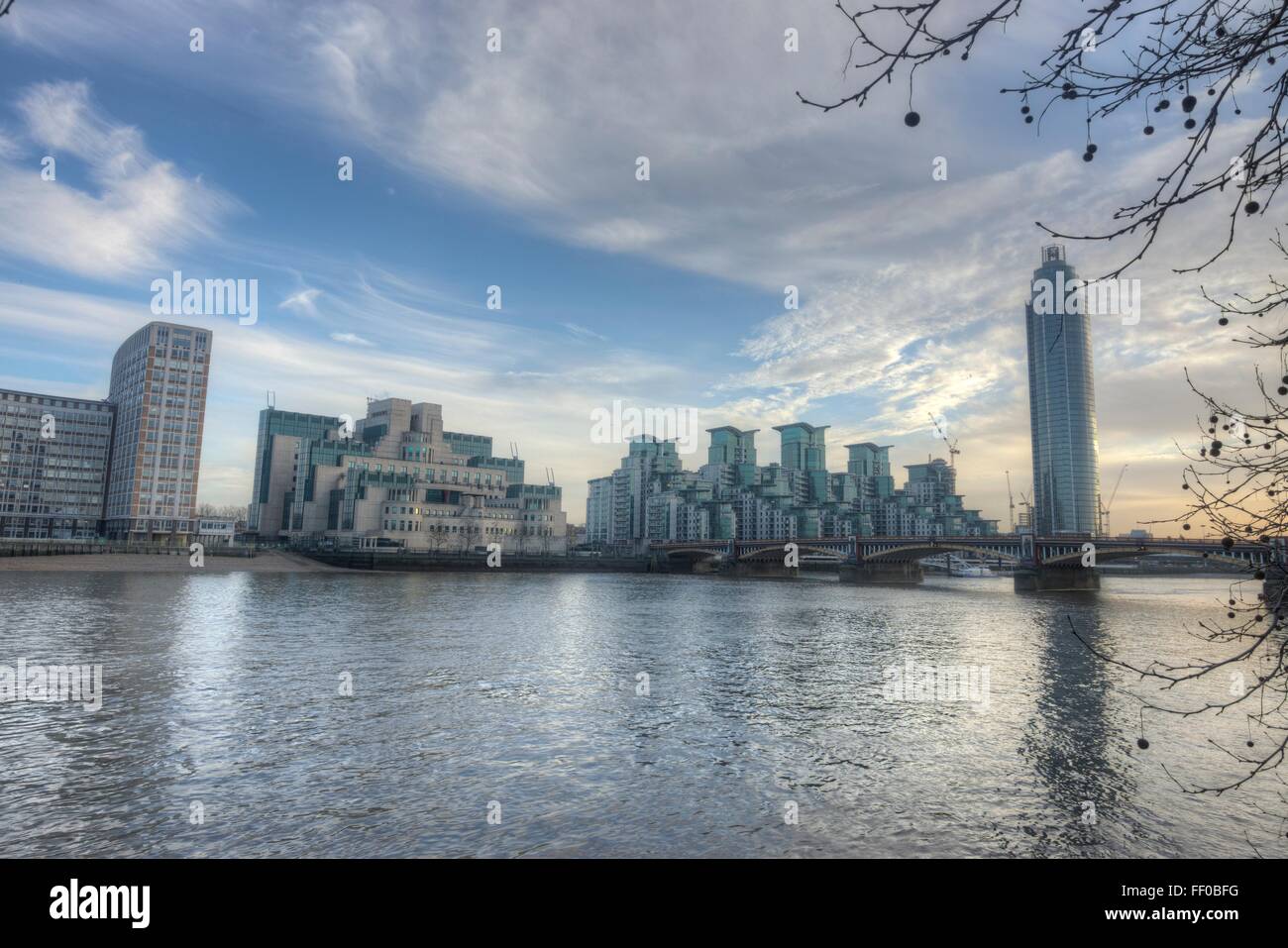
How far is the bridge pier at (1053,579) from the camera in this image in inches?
4542

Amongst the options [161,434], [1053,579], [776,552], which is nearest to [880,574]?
[776,552]

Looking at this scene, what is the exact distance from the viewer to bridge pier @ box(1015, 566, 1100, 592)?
115375mm

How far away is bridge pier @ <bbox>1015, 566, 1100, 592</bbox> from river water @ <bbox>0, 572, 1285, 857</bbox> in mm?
82666

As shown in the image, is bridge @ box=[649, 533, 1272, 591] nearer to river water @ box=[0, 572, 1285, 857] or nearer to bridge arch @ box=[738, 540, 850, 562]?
bridge arch @ box=[738, 540, 850, 562]

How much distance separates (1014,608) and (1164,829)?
71.1 meters

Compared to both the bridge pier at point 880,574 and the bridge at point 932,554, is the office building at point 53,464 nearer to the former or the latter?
the bridge at point 932,554

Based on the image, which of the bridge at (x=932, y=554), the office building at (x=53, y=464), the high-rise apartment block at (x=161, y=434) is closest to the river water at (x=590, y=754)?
the bridge at (x=932, y=554)

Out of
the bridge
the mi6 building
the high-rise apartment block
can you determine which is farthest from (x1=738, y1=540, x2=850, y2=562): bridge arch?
the high-rise apartment block

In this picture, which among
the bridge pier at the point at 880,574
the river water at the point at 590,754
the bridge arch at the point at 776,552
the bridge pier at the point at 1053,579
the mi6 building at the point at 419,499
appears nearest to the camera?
the river water at the point at 590,754

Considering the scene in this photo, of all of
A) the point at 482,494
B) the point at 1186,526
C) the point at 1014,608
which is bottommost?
the point at 1014,608
